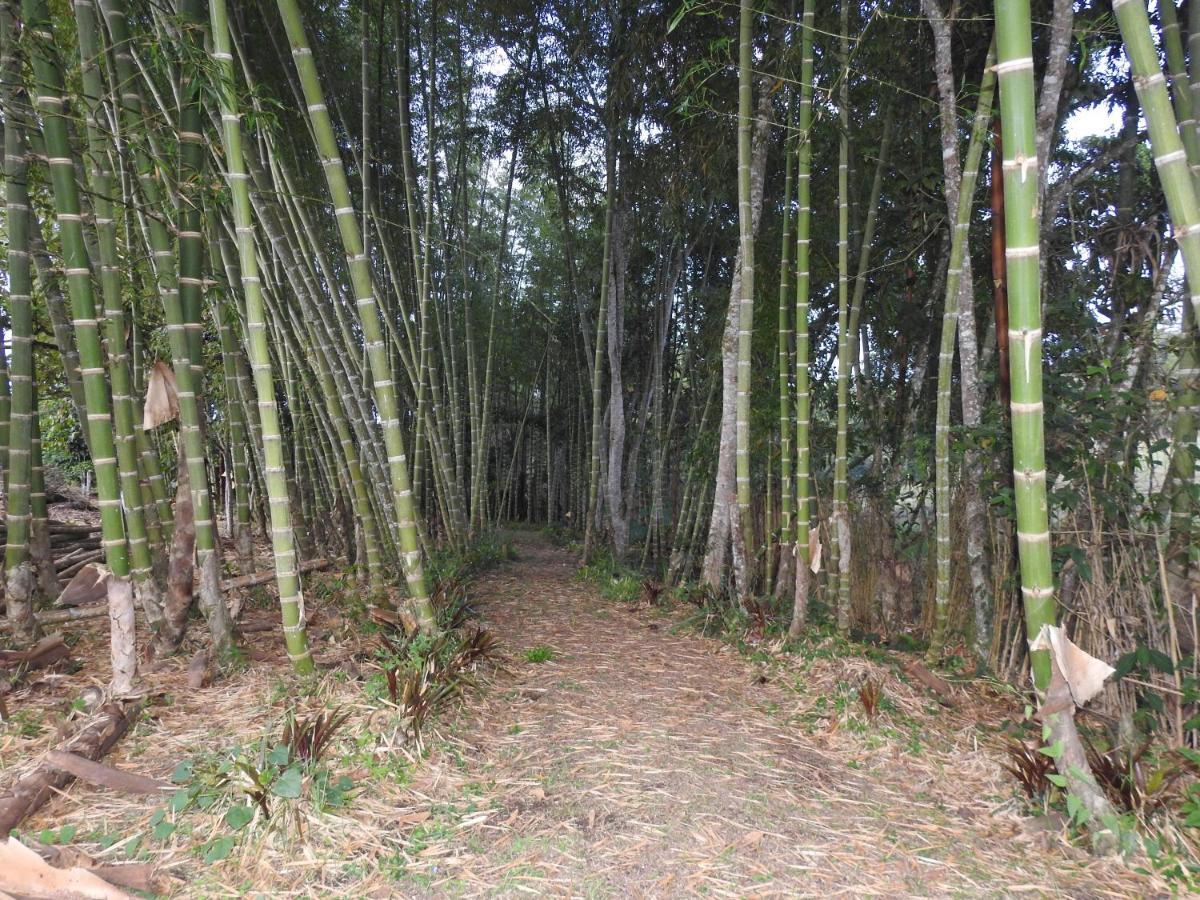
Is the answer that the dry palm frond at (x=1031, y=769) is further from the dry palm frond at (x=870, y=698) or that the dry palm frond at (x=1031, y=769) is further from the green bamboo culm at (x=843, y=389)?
the green bamboo culm at (x=843, y=389)

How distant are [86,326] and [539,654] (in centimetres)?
234

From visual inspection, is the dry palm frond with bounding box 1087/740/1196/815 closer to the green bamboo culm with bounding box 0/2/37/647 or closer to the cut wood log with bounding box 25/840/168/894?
the cut wood log with bounding box 25/840/168/894

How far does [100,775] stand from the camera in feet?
5.72

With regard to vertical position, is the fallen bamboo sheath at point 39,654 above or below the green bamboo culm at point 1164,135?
below

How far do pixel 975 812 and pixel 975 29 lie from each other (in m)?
3.54

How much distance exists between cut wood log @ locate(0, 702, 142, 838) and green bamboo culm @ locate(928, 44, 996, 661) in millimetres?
3356

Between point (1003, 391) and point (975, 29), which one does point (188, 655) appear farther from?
point (975, 29)

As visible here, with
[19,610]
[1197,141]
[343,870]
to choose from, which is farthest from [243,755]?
[1197,141]

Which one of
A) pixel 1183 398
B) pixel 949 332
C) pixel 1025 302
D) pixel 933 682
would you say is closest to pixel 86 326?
pixel 1025 302

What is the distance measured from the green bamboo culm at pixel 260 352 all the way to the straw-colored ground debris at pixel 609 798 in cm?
28

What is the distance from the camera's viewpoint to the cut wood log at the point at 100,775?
5.69ft

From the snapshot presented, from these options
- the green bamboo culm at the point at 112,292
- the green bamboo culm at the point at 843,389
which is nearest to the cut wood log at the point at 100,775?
the green bamboo culm at the point at 112,292

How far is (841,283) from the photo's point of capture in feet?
10.7

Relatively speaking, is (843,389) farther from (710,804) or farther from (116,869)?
(116,869)
